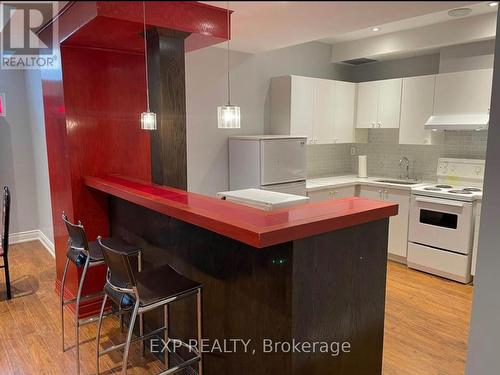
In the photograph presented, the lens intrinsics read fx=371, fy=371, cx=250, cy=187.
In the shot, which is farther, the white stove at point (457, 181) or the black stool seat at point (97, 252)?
the white stove at point (457, 181)

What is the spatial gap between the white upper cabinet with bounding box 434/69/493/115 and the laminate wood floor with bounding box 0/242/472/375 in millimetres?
1867

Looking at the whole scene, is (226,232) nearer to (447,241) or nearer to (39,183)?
(447,241)

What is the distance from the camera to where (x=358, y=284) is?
1994 millimetres

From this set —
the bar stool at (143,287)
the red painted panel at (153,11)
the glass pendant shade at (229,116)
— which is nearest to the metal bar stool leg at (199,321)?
the bar stool at (143,287)

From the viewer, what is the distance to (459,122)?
13.1 feet

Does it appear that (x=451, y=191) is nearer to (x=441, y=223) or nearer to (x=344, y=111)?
(x=441, y=223)

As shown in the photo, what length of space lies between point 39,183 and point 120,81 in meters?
2.69

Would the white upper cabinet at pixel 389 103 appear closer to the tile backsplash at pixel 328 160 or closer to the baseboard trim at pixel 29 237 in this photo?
the tile backsplash at pixel 328 160

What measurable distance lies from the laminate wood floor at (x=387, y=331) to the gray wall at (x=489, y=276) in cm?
58

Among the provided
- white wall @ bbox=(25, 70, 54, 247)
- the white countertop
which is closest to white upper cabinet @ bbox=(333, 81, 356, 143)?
the white countertop

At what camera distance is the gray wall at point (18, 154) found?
193 inches

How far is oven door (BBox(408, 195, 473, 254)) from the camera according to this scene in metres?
3.77

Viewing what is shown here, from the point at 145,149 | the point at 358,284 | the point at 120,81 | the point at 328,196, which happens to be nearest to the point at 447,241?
the point at 328,196

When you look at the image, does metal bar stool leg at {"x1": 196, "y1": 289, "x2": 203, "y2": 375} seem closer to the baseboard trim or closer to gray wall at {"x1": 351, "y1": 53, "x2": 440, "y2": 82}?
the baseboard trim
